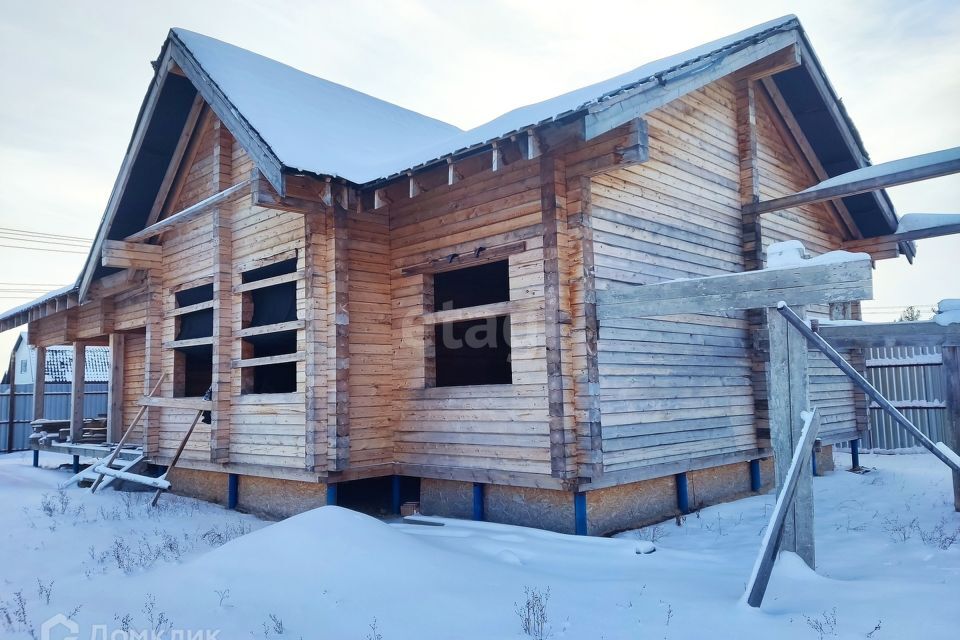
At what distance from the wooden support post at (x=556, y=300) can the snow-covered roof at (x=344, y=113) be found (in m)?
0.76

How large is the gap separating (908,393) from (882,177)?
8853mm

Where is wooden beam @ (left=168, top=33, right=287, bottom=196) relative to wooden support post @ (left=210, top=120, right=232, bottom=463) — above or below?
above

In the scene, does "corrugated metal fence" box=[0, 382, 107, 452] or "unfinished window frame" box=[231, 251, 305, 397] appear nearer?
"unfinished window frame" box=[231, 251, 305, 397]

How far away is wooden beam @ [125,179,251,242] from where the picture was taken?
996cm

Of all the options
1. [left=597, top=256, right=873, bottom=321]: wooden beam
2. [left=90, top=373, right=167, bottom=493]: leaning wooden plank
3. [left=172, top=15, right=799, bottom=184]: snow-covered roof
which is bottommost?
[left=90, top=373, right=167, bottom=493]: leaning wooden plank

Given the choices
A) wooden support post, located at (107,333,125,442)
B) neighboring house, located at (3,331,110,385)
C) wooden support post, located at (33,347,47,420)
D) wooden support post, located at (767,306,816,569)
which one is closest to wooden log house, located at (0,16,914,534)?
wooden support post, located at (767,306,816,569)

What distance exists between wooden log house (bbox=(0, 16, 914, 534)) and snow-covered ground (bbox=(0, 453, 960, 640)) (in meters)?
1.11

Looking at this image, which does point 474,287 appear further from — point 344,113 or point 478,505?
point 478,505

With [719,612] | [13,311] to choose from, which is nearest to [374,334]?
[719,612]

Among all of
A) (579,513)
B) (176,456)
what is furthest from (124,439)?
(579,513)

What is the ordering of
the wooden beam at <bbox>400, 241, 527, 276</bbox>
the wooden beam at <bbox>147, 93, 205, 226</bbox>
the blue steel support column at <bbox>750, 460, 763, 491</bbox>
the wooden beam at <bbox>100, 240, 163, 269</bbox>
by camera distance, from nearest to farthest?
the wooden beam at <bbox>400, 241, 527, 276</bbox> → the blue steel support column at <bbox>750, 460, 763, 491</bbox> → the wooden beam at <bbox>147, 93, 205, 226</bbox> → the wooden beam at <bbox>100, 240, 163, 269</bbox>

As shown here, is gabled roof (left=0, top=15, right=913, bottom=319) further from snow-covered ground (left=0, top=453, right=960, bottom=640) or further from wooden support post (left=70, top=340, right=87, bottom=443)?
snow-covered ground (left=0, top=453, right=960, bottom=640)

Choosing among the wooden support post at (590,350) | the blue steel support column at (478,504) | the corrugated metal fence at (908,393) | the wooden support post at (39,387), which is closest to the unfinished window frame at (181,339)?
the blue steel support column at (478,504)

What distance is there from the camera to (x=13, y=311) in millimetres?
17297
